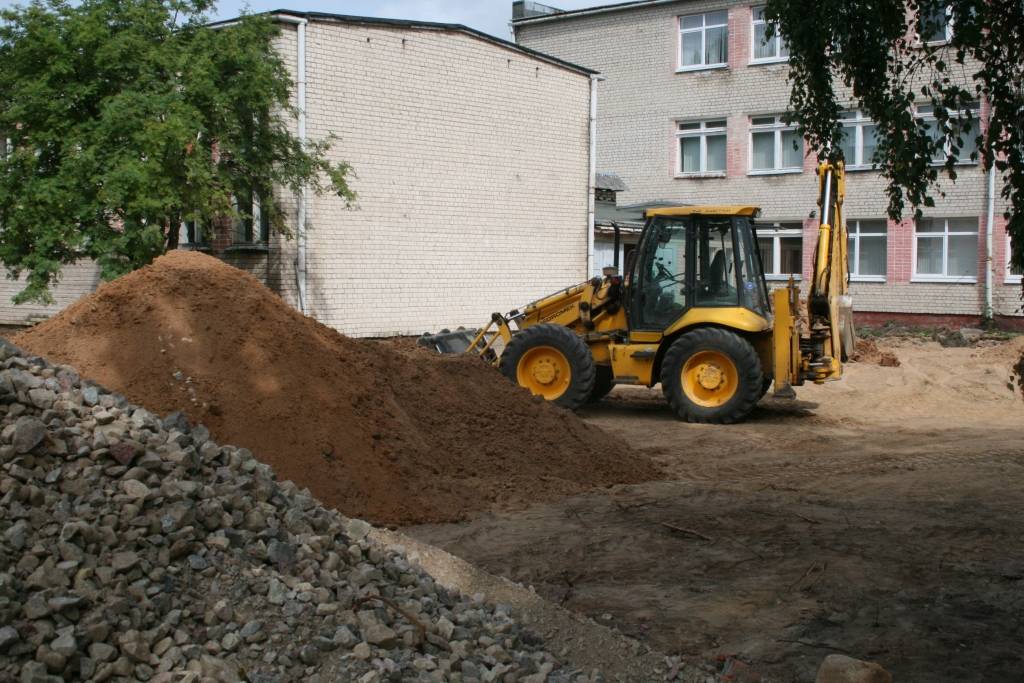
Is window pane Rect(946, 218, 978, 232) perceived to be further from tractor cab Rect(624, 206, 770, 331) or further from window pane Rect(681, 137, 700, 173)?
tractor cab Rect(624, 206, 770, 331)

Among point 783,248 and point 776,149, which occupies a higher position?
point 776,149

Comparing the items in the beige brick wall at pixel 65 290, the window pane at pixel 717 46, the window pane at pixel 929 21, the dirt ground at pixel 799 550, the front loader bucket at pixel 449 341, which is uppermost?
the window pane at pixel 717 46

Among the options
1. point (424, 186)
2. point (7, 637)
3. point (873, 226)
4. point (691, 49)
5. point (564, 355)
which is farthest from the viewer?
point (691, 49)

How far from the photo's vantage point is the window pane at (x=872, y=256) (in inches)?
1075

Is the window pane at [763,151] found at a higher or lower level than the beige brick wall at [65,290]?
higher

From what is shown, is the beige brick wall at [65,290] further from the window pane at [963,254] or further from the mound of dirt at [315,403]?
the window pane at [963,254]

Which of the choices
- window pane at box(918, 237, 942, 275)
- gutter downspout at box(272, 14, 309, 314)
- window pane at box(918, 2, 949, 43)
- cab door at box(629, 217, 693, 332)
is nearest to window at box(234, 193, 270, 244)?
gutter downspout at box(272, 14, 309, 314)

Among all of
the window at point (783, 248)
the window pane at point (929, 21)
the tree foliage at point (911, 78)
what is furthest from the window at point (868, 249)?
the window pane at point (929, 21)

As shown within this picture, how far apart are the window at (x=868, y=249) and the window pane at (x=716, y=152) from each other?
405 centimetres

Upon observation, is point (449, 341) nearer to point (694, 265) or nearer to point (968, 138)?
point (694, 265)

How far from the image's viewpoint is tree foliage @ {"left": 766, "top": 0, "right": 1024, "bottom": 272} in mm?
5961

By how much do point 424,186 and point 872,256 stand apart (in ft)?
44.2

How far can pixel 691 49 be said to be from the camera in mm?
29953

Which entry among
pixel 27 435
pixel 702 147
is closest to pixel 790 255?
pixel 702 147
